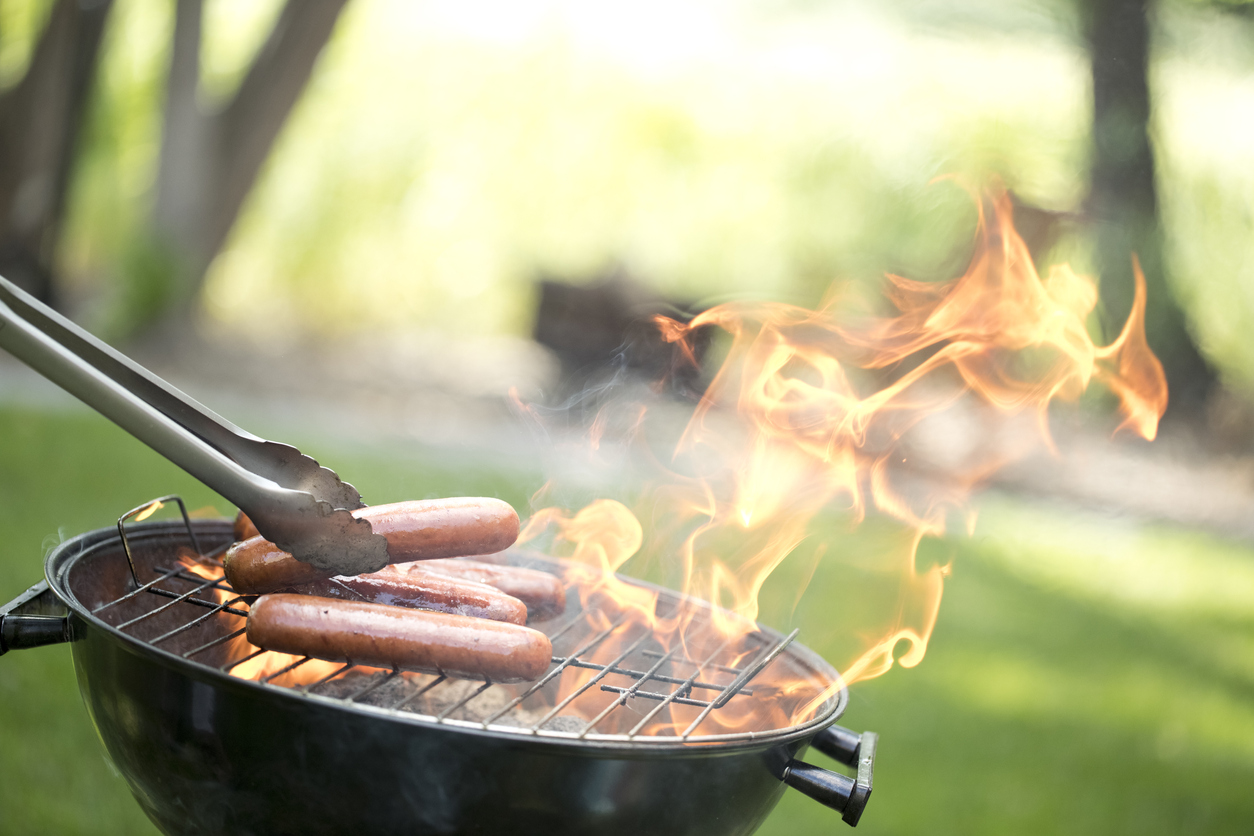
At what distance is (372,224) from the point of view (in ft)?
37.7

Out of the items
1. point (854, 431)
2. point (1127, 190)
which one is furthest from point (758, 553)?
point (1127, 190)

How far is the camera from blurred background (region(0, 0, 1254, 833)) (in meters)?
4.53

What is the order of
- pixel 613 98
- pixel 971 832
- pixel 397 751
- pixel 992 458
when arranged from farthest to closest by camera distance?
pixel 613 98
pixel 992 458
pixel 971 832
pixel 397 751

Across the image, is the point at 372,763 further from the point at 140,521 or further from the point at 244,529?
the point at 140,521

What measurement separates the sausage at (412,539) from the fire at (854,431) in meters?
0.57

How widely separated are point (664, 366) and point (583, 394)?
0.86m

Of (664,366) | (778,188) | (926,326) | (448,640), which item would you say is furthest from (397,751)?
(778,188)

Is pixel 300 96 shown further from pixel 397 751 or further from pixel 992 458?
pixel 397 751

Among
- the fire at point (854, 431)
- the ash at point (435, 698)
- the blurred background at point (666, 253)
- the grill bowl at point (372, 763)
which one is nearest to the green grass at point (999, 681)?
the blurred background at point (666, 253)

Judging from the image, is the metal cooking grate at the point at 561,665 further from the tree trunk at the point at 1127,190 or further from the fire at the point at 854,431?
the tree trunk at the point at 1127,190

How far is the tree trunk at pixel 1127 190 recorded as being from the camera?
24.7 ft

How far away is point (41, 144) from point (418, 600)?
9086 millimetres

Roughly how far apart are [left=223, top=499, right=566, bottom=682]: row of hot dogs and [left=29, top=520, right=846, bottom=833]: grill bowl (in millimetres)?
181

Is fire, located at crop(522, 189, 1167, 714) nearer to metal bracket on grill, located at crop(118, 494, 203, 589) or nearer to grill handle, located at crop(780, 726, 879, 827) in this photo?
grill handle, located at crop(780, 726, 879, 827)
